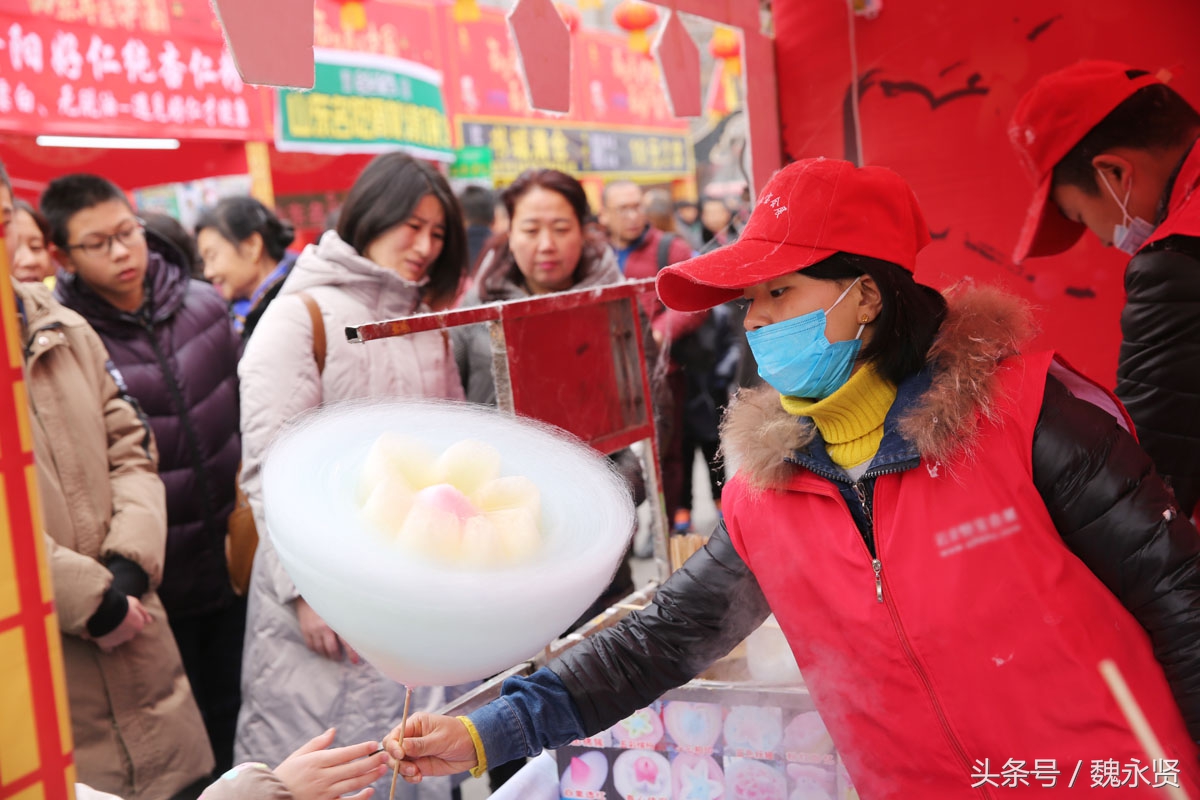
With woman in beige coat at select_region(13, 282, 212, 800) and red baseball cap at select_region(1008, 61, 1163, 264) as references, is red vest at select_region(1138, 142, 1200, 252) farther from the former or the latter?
woman in beige coat at select_region(13, 282, 212, 800)

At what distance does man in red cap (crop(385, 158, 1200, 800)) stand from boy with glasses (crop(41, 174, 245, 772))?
167 cm

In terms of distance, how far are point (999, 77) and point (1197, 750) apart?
2.15m

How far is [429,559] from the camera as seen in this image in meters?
1.03

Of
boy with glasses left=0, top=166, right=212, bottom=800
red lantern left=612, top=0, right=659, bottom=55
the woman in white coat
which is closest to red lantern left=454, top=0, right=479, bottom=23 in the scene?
the woman in white coat

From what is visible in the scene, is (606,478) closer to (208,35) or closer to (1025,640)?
(1025,640)

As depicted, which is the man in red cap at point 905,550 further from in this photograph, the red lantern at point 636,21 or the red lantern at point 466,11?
the red lantern at point 636,21

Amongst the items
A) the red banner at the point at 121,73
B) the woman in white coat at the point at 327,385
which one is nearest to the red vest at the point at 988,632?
the woman in white coat at the point at 327,385

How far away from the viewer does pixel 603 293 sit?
205 cm

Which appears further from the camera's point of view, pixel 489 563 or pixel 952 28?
pixel 952 28

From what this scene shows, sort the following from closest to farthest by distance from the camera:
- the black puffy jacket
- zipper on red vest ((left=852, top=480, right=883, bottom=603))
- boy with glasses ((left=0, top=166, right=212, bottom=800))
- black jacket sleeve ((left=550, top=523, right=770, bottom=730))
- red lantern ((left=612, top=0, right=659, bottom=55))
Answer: zipper on red vest ((left=852, top=480, right=883, bottom=603)) → black jacket sleeve ((left=550, top=523, right=770, bottom=730)) → boy with glasses ((left=0, top=166, right=212, bottom=800)) → the black puffy jacket → red lantern ((left=612, top=0, right=659, bottom=55))

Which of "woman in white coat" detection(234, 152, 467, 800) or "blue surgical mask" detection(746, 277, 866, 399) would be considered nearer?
Answer: "blue surgical mask" detection(746, 277, 866, 399)

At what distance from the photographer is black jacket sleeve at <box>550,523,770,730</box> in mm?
1484

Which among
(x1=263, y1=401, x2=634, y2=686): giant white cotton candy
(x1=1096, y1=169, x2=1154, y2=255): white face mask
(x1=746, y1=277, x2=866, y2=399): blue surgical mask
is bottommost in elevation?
(x1=263, y1=401, x2=634, y2=686): giant white cotton candy

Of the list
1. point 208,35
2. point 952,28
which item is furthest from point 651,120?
point 952,28
